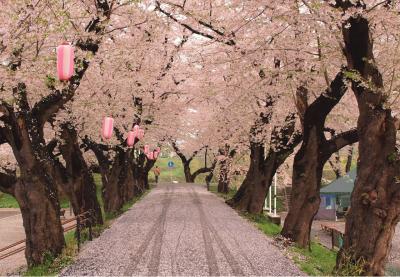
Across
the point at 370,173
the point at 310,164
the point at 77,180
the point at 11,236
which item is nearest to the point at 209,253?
the point at 310,164

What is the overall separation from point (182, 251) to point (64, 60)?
6022 millimetres

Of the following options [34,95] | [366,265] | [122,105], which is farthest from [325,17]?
[122,105]

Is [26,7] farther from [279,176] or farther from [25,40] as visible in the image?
[279,176]

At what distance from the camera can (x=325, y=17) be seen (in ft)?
32.6

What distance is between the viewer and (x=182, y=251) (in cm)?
1216

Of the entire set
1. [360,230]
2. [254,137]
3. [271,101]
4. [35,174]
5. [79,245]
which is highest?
[271,101]

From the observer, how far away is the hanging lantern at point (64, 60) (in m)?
9.46

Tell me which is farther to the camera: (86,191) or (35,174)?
(86,191)

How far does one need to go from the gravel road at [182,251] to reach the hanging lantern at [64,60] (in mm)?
4451

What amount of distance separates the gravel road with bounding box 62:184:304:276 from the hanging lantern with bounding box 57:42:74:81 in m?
4.45

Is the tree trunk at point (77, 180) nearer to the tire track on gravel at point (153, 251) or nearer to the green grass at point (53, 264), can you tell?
the tire track on gravel at point (153, 251)

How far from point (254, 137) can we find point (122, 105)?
7.00m

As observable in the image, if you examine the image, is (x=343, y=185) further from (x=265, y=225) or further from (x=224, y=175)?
(x=265, y=225)

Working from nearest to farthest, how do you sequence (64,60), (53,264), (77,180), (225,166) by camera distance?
(64,60), (53,264), (77,180), (225,166)
